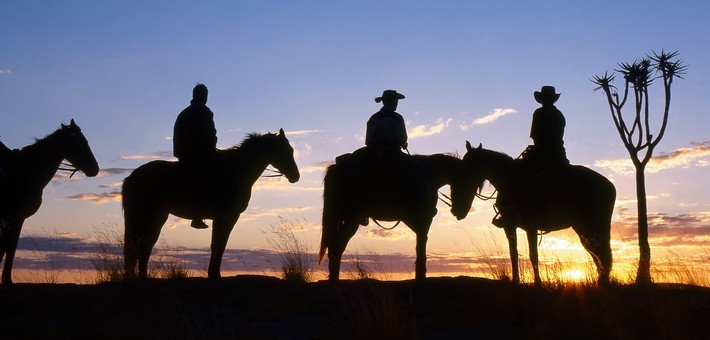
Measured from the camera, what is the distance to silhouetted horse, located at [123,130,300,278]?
1362 centimetres

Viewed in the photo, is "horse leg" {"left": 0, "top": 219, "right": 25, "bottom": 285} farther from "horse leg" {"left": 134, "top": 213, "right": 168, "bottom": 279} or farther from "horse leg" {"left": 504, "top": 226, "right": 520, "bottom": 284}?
"horse leg" {"left": 504, "top": 226, "right": 520, "bottom": 284}

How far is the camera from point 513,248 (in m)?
13.7

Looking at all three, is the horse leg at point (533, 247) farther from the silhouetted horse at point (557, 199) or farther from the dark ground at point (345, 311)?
the dark ground at point (345, 311)

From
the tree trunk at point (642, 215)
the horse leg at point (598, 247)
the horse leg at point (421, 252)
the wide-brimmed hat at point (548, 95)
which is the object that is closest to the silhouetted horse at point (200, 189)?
the horse leg at point (421, 252)

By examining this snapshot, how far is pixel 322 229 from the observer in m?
13.3

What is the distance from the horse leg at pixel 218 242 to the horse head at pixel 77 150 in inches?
127

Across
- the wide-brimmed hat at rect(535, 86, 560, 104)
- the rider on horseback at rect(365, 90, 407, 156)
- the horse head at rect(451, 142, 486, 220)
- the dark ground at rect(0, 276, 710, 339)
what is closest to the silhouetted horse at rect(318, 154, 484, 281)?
the rider on horseback at rect(365, 90, 407, 156)

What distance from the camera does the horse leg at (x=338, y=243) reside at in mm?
13039

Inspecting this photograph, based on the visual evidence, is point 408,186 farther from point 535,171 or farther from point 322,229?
point 535,171

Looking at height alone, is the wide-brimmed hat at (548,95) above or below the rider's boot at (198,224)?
above

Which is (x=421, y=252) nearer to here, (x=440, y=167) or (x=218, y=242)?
(x=440, y=167)

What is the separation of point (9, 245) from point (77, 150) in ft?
7.16

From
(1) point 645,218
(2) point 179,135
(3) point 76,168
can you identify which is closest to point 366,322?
(2) point 179,135

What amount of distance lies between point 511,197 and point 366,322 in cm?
593
